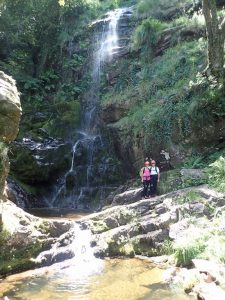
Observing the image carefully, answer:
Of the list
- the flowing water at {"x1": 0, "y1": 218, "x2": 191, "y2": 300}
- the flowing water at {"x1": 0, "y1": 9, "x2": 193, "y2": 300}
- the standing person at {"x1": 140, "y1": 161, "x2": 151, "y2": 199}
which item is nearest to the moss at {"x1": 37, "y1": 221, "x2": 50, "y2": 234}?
the flowing water at {"x1": 0, "y1": 9, "x2": 193, "y2": 300}

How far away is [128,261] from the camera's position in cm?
970

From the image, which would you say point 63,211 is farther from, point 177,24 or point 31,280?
point 177,24

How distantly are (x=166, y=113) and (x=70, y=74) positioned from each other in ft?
32.0

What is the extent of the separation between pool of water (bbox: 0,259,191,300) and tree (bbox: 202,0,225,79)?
8.79 meters

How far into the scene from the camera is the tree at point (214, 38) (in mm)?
15562

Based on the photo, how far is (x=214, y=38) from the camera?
15695 mm

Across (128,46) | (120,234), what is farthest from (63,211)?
(128,46)

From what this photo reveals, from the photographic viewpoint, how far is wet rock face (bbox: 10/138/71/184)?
1827cm

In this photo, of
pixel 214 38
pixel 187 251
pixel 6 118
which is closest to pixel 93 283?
pixel 187 251

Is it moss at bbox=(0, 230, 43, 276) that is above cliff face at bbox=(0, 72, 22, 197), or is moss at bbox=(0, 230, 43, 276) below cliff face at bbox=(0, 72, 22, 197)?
below

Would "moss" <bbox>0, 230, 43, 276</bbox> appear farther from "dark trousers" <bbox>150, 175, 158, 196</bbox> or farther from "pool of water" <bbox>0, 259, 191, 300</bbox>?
"dark trousers" <bbox>150, 175, 158, 196</bbox>

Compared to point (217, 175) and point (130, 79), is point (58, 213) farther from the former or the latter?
point (130, 79)

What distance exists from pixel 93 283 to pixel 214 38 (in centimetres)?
1092

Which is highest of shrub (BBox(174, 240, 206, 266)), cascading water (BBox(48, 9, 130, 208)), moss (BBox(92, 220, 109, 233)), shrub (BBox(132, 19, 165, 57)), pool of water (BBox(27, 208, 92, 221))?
shrub (BBox(132, 19, 165, 57))
